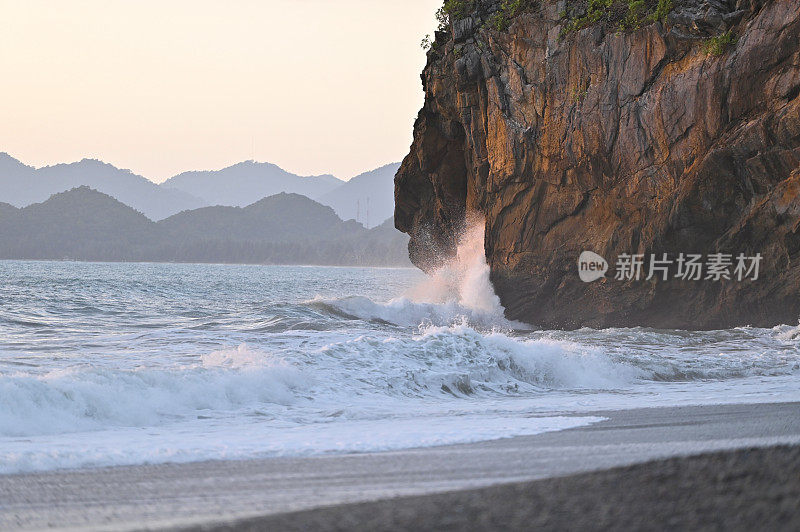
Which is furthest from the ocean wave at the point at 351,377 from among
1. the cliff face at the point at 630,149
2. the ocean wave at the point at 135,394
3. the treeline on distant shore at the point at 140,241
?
the treeline on distant shore at the point at 140,241

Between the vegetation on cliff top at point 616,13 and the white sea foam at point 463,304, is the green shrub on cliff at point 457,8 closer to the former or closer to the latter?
the vegetation on cliff top at point 616,13

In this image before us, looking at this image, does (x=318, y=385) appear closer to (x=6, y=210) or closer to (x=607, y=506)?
(x=607, y=506)

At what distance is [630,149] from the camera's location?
725 inches

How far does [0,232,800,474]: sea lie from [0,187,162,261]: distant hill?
143482mm

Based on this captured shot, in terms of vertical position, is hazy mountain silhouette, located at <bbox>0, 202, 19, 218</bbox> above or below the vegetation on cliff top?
above

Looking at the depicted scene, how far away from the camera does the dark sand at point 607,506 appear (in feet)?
10.8

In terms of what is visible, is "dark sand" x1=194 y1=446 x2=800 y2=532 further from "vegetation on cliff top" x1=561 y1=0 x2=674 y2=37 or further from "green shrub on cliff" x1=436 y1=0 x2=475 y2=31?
"green shrub on cliff" x1=436 y1=0 x2=475 y2=31

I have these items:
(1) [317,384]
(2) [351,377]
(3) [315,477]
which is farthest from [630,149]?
(3) [315,477]

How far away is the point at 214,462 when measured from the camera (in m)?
5.27

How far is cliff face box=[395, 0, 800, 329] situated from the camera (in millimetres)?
16188

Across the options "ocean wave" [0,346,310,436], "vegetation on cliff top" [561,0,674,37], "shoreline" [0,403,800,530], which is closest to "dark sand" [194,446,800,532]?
"shoreline" [0,403,800,530]

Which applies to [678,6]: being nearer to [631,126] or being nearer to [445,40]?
[631,126]

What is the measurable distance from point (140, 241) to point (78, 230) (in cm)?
1234

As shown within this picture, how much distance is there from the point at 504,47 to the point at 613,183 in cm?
508
